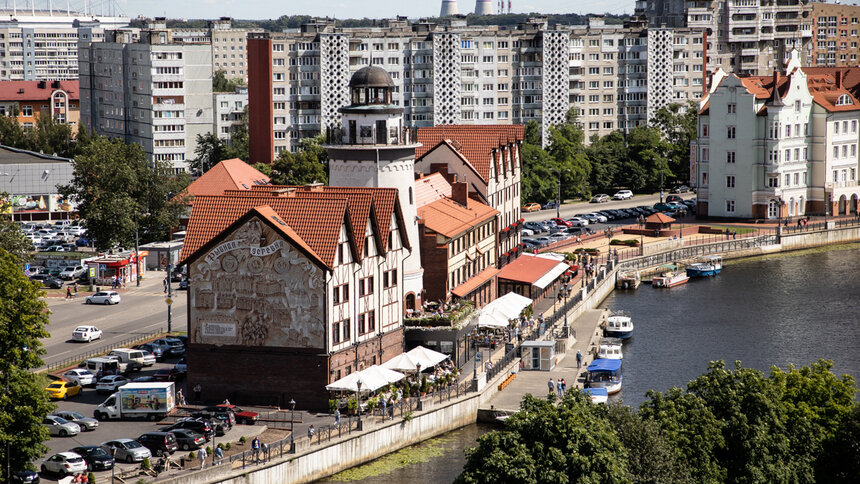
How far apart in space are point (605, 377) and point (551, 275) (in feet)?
80.5

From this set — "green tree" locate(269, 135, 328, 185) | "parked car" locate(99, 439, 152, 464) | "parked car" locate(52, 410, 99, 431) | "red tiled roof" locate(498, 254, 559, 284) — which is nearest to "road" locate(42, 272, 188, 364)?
"parked car" locate(52, 410, 99, 431)

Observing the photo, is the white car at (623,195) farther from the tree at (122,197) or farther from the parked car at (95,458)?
the parked car at (95,458)

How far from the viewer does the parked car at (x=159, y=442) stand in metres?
68.3

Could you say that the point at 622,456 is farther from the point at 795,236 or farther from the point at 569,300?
the point at 795,236

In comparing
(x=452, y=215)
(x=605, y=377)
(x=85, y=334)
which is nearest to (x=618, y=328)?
(x=605, y=377)

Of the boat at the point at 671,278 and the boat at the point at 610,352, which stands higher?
the boat at the point at 671,278

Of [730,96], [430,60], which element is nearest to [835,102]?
[730,96]

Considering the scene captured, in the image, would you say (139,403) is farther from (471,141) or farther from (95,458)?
(471,141)

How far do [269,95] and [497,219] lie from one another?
258 ft

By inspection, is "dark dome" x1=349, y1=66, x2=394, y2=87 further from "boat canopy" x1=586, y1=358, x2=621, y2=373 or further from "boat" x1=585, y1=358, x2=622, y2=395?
"boat" x1=585, y1=358, x2=622, y2=395

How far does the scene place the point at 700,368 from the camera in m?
97.3

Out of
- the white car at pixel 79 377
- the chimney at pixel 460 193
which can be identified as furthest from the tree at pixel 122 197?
the white car at pixel 79 377

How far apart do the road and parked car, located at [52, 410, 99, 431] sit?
51.9ft

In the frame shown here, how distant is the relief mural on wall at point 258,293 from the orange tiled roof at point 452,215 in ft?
62.7
